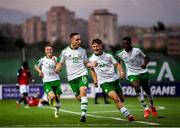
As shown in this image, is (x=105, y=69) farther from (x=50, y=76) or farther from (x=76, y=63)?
(x=50, y=76)

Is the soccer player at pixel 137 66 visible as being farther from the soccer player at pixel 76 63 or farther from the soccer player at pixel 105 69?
the soccer player at pixel 105 69

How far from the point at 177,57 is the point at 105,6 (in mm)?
7777

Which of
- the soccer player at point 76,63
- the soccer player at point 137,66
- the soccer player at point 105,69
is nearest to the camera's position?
the soccer player at point 105,69

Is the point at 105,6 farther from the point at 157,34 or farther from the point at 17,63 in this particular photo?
the point at 17,63

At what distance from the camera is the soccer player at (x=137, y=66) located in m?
19.6

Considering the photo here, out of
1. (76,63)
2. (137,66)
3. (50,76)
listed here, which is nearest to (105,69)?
(76,63)

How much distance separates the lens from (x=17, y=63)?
3566 cm

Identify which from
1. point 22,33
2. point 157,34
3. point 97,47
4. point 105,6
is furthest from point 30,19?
point 97,47

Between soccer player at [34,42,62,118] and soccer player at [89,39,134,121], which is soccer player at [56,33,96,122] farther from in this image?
soccer player at [34,42,62,118]

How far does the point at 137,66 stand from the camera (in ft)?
66.0

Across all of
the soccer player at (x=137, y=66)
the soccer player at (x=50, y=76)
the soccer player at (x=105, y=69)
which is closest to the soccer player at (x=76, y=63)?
the soccer player at (x=105, y=69)

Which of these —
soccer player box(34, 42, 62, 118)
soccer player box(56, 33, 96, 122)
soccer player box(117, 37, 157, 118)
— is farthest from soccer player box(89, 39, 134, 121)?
soccer player box(34, 42, 62, 118)

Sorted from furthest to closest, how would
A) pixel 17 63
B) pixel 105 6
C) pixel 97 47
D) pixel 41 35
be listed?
1. pixel 41 35
2. pixel 105 6
3. pixel 17 63
4. pixel 97 47

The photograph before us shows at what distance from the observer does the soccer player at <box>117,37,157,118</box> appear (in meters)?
19.6
